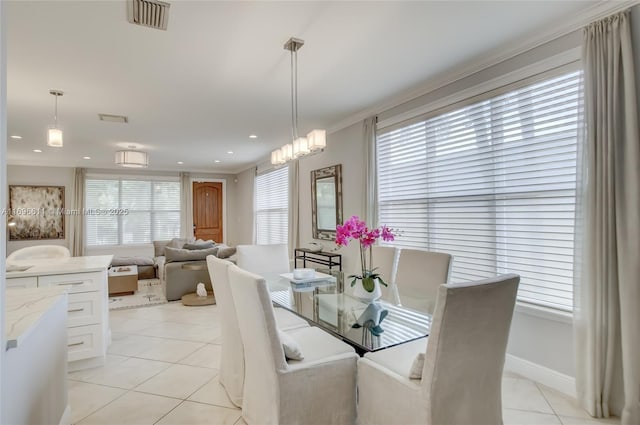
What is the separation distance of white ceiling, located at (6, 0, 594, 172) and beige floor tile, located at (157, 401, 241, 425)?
8.42 ft

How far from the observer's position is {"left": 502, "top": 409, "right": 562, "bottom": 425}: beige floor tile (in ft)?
6.85

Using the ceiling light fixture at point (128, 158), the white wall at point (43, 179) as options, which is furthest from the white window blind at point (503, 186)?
the white wall at point (43, 179)

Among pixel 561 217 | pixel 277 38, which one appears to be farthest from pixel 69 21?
pixel 561 217

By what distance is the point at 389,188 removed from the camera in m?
4.06

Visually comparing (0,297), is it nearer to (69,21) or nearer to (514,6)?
(69,21)

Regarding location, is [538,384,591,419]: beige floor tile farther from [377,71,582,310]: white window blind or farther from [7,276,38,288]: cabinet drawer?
[7,276,38,288]: cabinet drawer

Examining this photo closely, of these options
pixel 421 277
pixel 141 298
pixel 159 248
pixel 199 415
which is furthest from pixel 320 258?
pixel 159 248

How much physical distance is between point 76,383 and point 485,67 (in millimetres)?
4198

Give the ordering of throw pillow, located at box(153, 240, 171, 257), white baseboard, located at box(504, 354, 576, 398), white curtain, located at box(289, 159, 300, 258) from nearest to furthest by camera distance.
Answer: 1. white baseboard, located at box(504, 354, 576, 398)
2. white curtain, located at box(289, 159, 300, 258)
3. throw pillow, located at box(153, 240, 171, 257)

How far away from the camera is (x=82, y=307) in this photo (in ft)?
9.34

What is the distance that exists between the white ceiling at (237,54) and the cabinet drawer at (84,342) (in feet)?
7.31

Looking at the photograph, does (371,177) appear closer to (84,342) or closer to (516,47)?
(516,47)

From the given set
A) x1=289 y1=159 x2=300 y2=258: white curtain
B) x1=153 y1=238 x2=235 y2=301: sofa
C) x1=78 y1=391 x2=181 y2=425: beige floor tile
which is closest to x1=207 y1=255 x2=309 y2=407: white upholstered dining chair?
x1=78 y1=391 x2=181 y2=425: beige floor tile

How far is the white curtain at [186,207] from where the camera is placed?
8.88 m
